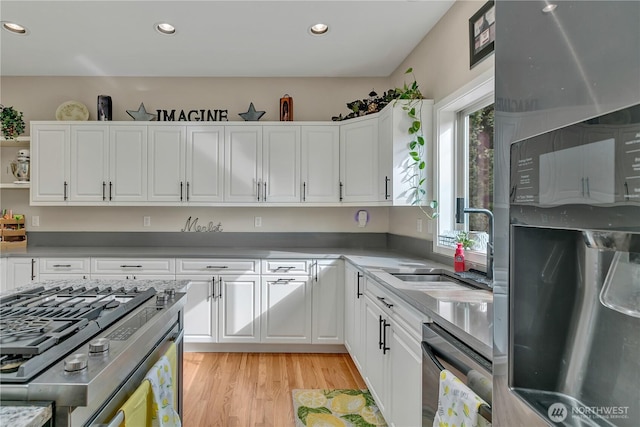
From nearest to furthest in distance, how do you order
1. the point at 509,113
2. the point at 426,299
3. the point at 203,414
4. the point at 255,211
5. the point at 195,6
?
the point at 509,113 < the point at 426,299 < the point at 203,414 < the point at 195,6 < the point at 255,211

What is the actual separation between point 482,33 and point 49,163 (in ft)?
12.6

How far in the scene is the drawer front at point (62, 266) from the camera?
3.11 metres

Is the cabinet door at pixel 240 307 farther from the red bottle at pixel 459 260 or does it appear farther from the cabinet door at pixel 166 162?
the red bottle at pixel 459 260

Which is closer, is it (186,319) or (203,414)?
(203,414)

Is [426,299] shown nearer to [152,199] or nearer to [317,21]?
[317,21]

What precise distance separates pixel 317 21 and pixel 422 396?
2.53 m

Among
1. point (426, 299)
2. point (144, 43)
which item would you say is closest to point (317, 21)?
point (144, 43)

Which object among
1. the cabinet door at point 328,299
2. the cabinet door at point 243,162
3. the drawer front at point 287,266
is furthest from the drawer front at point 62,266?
the cabinet door at point 328,299

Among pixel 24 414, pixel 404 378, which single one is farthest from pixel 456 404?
pixel 24 414

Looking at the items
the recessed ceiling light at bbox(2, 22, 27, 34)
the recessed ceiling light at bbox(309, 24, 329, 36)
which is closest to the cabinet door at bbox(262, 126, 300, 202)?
the recessed ceiling light at bbox(309, 24, 329, 36)

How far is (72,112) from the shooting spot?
3.59m

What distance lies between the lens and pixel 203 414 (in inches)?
88.7

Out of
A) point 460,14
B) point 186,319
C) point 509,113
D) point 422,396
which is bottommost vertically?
point 186,319

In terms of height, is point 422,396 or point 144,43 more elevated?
point 144,43
